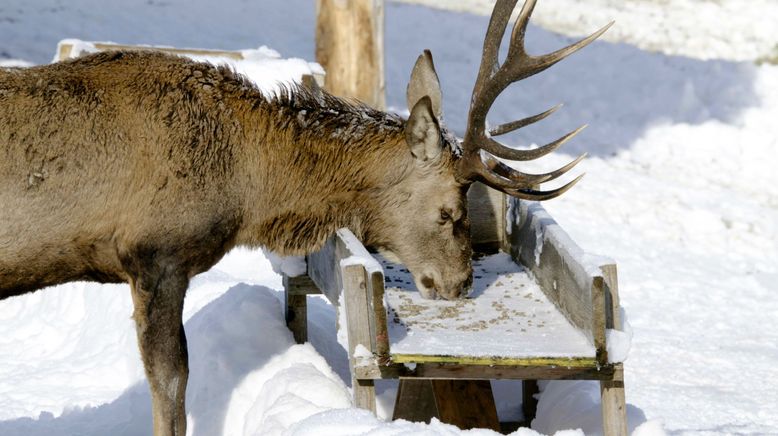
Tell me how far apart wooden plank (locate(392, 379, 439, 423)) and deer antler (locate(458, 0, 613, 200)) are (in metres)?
1.08

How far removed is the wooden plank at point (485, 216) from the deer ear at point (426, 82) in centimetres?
71

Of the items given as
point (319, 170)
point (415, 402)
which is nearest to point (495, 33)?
point (319, 170)

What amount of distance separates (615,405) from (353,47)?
657 cm

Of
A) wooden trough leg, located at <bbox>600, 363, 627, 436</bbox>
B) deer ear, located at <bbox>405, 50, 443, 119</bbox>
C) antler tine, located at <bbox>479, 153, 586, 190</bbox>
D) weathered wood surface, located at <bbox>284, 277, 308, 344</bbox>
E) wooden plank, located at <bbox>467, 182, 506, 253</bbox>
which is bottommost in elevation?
wooden trough leg, located at <bbox>600, 363, 627, 436</bbox>

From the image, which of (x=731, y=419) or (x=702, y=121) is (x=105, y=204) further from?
(x=702, y=121)

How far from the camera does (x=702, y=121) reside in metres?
13.8

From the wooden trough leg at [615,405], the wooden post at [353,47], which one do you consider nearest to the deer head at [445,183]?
the wooden trough leg at [615,405]

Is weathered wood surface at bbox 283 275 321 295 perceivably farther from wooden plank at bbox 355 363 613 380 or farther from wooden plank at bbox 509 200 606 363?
wooden plank at bbox 355 363 613 380

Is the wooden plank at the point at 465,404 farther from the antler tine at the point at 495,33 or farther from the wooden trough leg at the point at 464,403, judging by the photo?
the antler tine at the point at 495,33

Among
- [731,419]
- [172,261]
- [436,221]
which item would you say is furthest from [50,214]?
[731,419]

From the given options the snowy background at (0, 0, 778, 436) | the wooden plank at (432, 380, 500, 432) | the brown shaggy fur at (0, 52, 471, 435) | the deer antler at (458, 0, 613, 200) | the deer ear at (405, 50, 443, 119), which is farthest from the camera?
the snowy background at (0, 0, 778, 436)

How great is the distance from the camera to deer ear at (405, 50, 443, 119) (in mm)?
6055

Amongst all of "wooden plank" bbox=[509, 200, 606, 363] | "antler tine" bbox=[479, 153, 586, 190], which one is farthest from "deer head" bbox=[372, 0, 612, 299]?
"wooden plank" bbox=[509, 200, 606, 363]

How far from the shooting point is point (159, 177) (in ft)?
17.6
